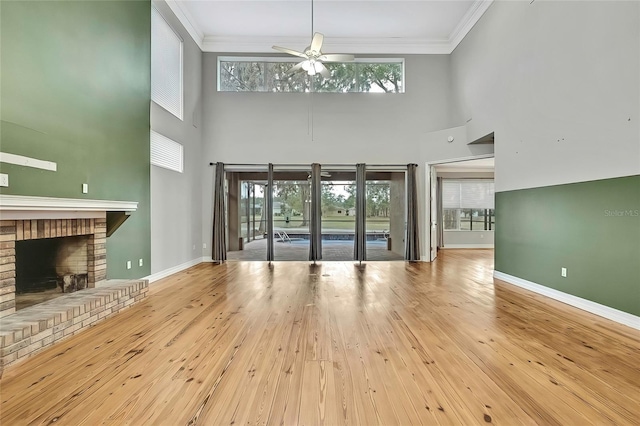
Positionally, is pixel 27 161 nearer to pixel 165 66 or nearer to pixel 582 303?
pixel 165 66

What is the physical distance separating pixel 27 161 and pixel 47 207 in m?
0.51

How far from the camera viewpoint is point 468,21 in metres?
6.40

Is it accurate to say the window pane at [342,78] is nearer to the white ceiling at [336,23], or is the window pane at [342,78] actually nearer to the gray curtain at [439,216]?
the white ceiling at [336,23]

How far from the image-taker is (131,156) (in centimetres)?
438

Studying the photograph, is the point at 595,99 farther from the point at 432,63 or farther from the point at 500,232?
the point at 432,63

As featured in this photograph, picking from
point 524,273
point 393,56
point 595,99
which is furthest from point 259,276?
point 393,56

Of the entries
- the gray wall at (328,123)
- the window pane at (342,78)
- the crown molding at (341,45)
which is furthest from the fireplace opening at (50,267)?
the window pane at (342,78)

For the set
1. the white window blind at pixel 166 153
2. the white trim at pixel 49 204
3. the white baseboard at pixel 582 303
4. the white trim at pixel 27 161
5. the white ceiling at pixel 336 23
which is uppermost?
the white ceiling at pixel 336 23

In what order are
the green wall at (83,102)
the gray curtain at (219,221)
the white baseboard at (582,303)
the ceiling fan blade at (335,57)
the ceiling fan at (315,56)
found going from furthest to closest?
the gray curtain at (219,221) → the ceiling fan blade at (335,57) → the ceiling fan at (315,56) → the white baseboard at (582,303) → the green wall at (83,102)

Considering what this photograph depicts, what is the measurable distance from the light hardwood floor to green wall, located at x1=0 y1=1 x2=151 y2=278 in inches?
62.2

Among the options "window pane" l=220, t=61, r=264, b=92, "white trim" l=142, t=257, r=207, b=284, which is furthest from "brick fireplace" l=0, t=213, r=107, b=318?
"window pane" l=220, t=61, r=264, b=92

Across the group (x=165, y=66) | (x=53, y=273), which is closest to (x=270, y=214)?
(x=165, y=66)

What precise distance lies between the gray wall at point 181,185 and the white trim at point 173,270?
2.8 inches

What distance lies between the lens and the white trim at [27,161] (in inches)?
101
